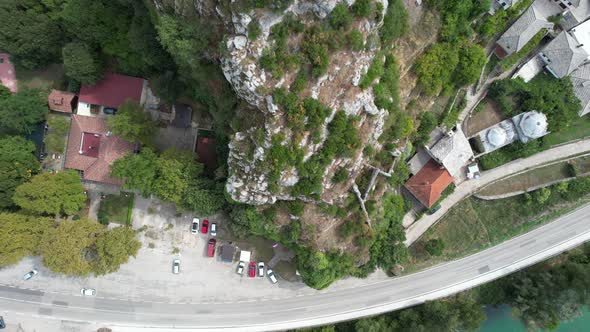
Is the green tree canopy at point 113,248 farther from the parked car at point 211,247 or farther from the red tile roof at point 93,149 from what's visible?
the parked car at point 211,247

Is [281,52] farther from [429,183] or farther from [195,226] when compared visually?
[195,226]

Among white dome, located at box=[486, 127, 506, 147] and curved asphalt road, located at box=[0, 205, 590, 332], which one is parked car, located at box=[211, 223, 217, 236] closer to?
curved asphalt road, located at box=[0, 205, 590, 332]

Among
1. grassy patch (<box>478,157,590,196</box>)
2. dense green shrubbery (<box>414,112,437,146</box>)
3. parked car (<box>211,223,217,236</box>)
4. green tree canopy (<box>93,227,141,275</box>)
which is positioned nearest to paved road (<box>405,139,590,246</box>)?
grassy patch (<box>478,157,590,196</box>)

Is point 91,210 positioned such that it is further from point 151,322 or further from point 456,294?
point 456,294

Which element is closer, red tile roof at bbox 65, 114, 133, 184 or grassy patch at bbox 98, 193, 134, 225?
red tile roof at bbox 65, 114, 133, 184

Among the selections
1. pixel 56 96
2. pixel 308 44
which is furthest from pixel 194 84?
pixel 56 96

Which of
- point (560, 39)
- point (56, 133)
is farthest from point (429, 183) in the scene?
point (56, 133)
